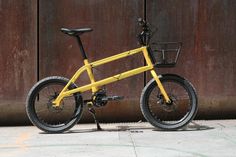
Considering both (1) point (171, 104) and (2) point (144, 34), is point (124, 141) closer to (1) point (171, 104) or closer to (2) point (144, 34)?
(1) point (171, 104)

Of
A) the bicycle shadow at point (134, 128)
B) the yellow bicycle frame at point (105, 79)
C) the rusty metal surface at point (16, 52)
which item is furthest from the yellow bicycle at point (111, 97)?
the rusty metal surface at point (16, 52)

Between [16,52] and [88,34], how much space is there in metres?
1.15

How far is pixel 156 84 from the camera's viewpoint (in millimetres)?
7871

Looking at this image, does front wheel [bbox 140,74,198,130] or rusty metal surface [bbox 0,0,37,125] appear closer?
front wheel [bbox 140,74,198,130]

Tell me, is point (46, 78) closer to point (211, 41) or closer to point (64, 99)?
point (64, 99)

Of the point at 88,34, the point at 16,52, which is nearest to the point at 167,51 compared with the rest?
the point at 88,34

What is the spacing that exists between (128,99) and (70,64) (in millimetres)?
1073

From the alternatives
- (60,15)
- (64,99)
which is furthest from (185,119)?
(60,15)

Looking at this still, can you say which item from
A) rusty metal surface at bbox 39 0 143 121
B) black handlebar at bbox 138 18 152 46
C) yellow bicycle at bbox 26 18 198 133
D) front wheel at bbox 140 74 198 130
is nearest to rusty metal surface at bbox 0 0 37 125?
rusty metal surface at bbox 39 0 143 121

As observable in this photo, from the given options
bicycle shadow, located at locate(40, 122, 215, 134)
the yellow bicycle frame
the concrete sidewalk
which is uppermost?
the yellow bicycle frame

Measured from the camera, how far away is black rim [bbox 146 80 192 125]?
792 centimetres

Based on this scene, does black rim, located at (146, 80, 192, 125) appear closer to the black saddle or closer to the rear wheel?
the rear wheel

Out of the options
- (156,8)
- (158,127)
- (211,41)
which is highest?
(156,8)

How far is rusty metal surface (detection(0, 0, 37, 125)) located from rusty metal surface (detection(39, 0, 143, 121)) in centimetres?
15
